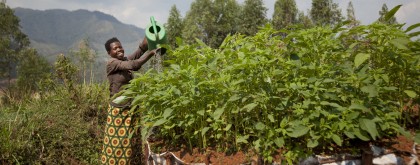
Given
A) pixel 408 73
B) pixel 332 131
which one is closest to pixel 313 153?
pixel 332 131

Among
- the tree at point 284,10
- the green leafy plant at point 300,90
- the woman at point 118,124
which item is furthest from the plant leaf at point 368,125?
the tree at point 284,10

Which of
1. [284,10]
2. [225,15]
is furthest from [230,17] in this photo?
[284,10]

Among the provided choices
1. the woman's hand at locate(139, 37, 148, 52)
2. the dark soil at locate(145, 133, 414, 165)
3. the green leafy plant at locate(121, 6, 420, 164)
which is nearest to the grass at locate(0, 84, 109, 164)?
the woman's hand at locate(139, 37, 148, 52)

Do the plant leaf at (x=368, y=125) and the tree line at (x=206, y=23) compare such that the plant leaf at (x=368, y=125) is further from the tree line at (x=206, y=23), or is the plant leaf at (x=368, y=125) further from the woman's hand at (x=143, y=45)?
the tree line at (x=206, y=23)

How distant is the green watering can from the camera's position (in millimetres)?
2787

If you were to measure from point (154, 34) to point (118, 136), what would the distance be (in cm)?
107

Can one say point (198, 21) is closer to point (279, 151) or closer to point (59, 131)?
point (59, 131)

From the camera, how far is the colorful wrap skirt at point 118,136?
2904 mm

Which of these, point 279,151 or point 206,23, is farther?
point 206,23

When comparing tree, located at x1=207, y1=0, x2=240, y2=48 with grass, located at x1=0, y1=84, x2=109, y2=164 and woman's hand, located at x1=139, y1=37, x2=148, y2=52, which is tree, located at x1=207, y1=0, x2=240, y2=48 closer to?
grass, located at x1=0, y1=84, x2=109, y2=164

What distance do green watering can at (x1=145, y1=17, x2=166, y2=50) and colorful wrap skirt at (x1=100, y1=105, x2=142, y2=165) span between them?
27.7 inches

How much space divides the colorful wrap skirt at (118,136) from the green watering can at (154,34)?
0.70 meters

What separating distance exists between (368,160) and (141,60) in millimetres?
1969

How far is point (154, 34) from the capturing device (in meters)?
2.82
